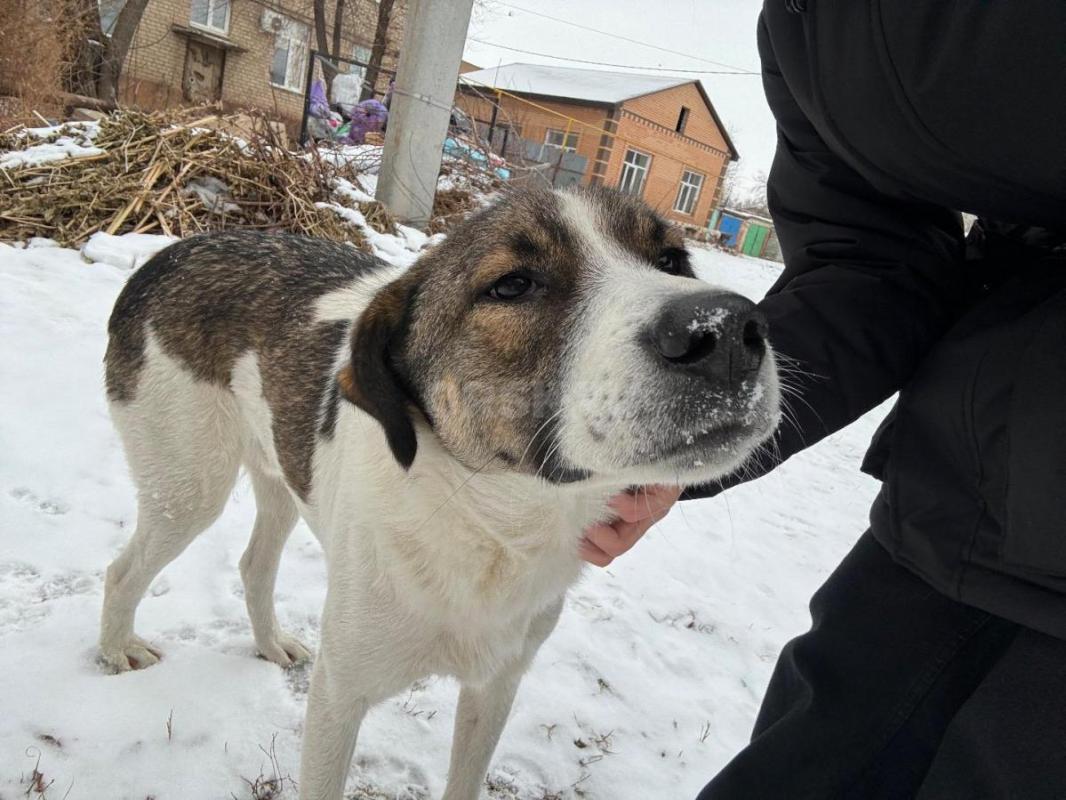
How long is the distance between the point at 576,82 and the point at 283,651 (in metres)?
38.4

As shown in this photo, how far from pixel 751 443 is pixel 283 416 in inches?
68.0

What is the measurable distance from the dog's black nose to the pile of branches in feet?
20.2

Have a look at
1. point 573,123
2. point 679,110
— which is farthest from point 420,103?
point 679,110

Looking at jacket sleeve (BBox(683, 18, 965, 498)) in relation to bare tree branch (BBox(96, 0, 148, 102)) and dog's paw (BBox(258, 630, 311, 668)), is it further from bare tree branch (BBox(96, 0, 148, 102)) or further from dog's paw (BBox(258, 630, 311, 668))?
bare tree branch (BBox(96, 0, 148, 102))

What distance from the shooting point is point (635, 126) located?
33.2m

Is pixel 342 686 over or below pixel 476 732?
over

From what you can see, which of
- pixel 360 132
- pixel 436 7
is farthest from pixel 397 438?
pixel 360 132

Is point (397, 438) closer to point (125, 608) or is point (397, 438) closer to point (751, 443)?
point (751, 443)

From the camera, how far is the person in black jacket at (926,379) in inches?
48.8

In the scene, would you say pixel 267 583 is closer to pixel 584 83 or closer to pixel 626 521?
pixel 626 521

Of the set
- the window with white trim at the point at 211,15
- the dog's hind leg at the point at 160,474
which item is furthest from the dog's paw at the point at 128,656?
the window with white trim at the point at 211,15

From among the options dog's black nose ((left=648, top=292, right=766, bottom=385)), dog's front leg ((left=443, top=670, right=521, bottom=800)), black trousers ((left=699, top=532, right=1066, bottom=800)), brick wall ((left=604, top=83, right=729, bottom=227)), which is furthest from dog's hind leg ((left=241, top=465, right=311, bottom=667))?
brick wall ((left=604, top=83, right=729, bottom=227))

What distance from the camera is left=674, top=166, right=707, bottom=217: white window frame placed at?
3956 centimetres

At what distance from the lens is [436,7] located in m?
7.66
